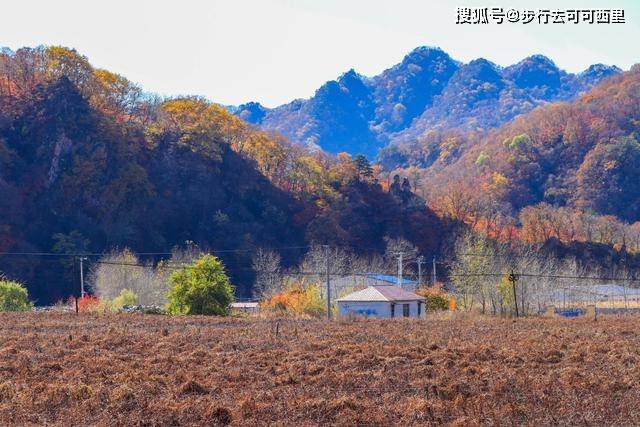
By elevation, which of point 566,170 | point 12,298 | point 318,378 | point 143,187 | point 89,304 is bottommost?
point 318,378

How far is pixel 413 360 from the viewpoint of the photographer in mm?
27266

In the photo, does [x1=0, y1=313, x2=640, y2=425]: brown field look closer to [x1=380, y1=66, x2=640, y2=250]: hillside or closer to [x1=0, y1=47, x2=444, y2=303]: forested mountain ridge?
[x1=0, y1=47, x2=444, y2=303]: forested mountain ridge

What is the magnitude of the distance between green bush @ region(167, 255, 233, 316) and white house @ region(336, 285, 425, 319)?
30.6 feet

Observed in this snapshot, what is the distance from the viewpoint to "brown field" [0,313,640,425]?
18.2m

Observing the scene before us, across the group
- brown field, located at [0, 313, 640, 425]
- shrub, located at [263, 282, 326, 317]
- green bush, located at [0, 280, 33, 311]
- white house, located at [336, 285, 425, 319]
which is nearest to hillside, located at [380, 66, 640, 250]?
shrub, located at [263, 282, 326, 317]

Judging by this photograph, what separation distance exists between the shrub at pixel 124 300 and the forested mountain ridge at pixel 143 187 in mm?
20417

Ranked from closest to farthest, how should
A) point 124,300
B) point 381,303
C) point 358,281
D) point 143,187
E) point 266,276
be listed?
point 381,303
point 124,300
point 358,281
point 266,276
point 143,187

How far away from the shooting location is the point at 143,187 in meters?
105

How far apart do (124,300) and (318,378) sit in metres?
49.7

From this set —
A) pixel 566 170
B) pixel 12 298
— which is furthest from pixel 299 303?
pixel 566 170

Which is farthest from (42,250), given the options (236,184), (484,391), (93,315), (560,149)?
(560,149)

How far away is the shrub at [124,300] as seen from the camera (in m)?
A: 68.8

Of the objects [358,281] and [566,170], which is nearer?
[358,281]

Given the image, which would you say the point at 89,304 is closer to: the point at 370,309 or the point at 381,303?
the point at 370,309
